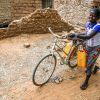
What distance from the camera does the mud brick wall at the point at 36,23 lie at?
8.64 m

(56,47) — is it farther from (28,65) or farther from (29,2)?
(29,2)

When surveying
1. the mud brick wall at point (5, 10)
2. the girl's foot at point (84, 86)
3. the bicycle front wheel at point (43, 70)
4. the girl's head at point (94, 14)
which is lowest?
the mud brick wall at point (5, 10)

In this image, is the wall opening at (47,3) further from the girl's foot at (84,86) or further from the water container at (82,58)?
the girl's foot at (84,86)

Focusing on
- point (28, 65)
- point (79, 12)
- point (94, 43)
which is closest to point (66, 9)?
point (79, 12)

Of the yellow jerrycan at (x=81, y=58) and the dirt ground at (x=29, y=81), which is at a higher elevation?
the yellow jerrycan at (x=81, y=58)

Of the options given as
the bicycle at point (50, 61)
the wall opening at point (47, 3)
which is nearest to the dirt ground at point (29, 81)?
the bicycle at point (50, 61)

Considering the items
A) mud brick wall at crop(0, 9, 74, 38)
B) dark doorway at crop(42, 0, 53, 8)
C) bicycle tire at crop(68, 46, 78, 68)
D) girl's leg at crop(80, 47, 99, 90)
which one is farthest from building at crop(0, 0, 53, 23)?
girl's leg at crop(80, 47, 99, 90)

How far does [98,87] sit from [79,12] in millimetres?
3784

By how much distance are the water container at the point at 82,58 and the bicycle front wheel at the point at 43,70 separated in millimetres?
526

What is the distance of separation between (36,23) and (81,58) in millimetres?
3192

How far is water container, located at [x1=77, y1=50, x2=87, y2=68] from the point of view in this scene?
5849 millimetres

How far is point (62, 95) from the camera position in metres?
5.47

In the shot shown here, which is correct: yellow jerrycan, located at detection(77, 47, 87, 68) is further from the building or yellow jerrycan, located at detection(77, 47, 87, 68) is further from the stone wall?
the building

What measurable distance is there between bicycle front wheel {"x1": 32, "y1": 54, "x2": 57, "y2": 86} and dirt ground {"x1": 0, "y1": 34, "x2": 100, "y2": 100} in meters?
0.13
